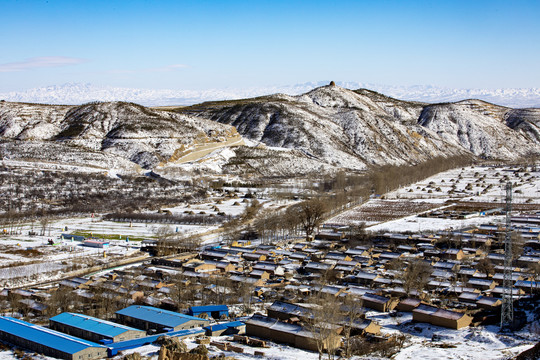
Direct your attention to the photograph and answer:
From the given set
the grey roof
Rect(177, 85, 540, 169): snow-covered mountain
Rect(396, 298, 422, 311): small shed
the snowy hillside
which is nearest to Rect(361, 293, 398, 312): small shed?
Rect(396, 298, 422, 311): small shed

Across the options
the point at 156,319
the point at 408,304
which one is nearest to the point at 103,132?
the point at 156,319

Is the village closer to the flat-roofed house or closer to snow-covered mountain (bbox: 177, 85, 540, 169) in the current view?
the flat-roofed house

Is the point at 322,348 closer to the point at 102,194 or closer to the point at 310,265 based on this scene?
the point at 310,265

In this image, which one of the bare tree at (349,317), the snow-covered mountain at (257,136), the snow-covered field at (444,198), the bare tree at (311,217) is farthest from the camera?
the snow-covered mountain at (257,136)

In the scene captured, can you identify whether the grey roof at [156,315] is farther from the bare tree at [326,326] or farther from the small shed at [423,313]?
the small shed at [423,313]

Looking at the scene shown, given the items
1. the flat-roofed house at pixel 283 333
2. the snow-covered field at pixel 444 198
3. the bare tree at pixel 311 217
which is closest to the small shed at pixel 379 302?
the flat-roofed house at pixel 283 333

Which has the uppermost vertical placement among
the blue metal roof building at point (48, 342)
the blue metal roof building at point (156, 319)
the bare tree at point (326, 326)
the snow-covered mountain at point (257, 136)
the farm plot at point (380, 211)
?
the snow-covered mountain at point (257, 136)
